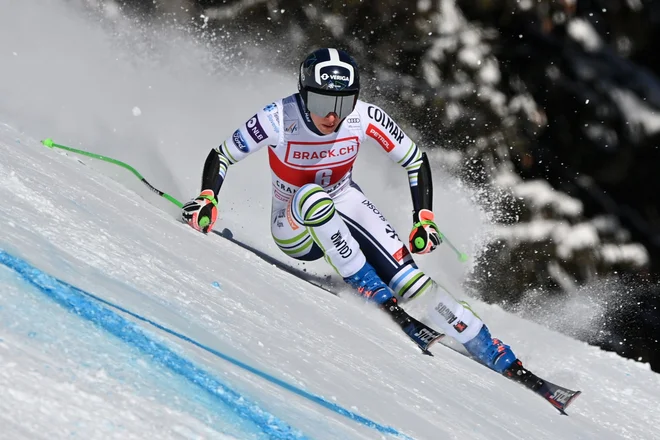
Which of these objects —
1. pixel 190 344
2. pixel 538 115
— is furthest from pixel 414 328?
pixel 538 115

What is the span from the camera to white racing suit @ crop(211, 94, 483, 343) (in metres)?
3.30

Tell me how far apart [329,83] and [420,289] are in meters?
1.04

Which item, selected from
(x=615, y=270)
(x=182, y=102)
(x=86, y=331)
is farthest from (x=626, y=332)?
(x=86, y=331)

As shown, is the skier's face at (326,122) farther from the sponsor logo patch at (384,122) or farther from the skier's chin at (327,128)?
the sponsor logo patch at (384,122)

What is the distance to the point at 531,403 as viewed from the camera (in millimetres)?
2949

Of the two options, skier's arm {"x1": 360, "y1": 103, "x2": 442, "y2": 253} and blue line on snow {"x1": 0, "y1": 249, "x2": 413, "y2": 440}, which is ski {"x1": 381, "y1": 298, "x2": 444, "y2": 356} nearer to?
skier's arm {"x1": 360, "y1": 103, "x2": 442, "y2": 253}

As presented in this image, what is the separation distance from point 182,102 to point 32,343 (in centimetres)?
610

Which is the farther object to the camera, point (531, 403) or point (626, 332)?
point (626, 332)

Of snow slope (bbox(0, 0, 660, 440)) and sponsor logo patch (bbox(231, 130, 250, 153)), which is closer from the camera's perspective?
snow slope (bbox(0, 0, 660, 440))

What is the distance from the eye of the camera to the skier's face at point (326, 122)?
345cm

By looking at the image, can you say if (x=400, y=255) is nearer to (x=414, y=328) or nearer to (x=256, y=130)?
(x=414, y=328)

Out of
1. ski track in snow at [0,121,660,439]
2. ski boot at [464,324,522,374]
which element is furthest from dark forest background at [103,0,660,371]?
ski boot at [464,324,522,374]

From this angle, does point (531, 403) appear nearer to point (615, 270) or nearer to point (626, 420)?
point (626, 420)

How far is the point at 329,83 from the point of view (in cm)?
330
